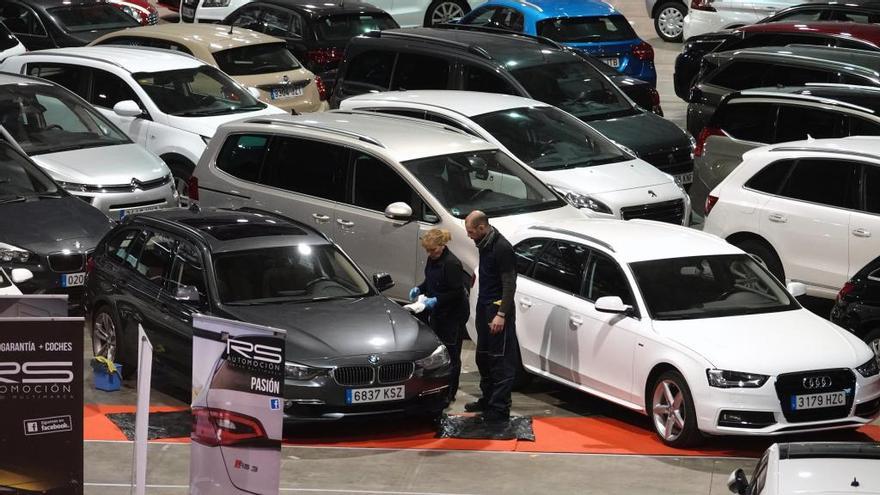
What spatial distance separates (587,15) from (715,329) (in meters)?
12.5

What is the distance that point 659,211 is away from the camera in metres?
17.4

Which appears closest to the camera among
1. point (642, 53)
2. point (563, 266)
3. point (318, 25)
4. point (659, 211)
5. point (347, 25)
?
point (563, 266)

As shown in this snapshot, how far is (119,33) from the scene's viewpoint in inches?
909

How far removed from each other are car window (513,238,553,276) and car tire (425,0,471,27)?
14.9 metres

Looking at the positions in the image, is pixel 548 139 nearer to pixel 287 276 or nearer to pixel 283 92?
pixel 287 276

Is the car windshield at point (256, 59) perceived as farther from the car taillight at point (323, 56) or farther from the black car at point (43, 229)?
the black car at point (43, 229)

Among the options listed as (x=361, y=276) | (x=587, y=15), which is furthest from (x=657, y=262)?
(x=587, y=15)

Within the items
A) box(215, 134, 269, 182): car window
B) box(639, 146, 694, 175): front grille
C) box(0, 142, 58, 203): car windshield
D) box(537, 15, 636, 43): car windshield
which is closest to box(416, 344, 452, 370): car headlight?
box(215, 134, 269, 182): car window

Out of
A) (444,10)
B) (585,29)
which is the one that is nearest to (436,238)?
(585,29)

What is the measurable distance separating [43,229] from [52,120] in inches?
127

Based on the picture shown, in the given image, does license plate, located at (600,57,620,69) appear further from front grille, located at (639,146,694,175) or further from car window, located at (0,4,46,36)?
car window, located at (0,4,46,36)

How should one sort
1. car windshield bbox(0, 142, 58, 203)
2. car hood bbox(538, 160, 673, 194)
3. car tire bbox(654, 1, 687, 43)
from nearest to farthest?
car windshield bbox(0, 142, 58, 203)
car hood bbox(538, 160, 673, 194)
car tire bbox(654, 1, 687, 43)

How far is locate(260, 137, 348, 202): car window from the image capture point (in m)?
16.2

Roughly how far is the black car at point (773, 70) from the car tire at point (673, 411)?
7662mm
